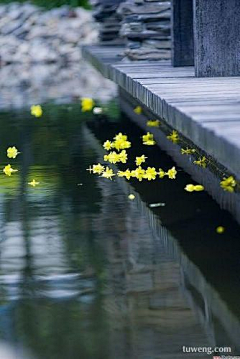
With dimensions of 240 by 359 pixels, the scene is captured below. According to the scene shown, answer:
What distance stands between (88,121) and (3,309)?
267 inches

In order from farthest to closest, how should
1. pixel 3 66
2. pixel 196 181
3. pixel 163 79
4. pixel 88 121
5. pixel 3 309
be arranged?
pixel 3 66
pixel 88 121
pixel 163 79
pixel 196 181
pixel 3 309

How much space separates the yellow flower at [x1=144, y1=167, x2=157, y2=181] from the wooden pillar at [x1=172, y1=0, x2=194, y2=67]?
3236 mm

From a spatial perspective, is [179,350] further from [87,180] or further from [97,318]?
[87,180]

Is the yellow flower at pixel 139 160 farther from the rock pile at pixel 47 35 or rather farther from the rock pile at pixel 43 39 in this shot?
the rock pile at pixel 47 35

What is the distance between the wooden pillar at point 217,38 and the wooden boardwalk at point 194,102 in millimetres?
162

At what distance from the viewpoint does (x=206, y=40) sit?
8.37 meters

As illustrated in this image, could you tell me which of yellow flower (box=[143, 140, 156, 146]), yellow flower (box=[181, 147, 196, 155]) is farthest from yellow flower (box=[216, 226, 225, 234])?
yellow flower (box=[143, 140, 156, 146])

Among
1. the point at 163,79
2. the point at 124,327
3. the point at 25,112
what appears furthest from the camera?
the point at 25,112

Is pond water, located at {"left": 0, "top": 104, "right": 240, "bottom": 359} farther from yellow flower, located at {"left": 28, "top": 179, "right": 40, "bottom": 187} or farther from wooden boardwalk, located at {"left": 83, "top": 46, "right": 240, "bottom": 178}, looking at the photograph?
wooden boardwalk, located at {"left": 83, "top": 46, "right": 240, "bottom": 178}

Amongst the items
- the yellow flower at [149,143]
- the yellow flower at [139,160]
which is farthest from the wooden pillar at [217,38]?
the yellow flower at [139,160]

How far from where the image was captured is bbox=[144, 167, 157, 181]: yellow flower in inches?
274

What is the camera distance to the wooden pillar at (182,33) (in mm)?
10117

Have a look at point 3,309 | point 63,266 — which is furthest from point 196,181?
point 3,309

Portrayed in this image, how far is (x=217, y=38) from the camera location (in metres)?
8.38
